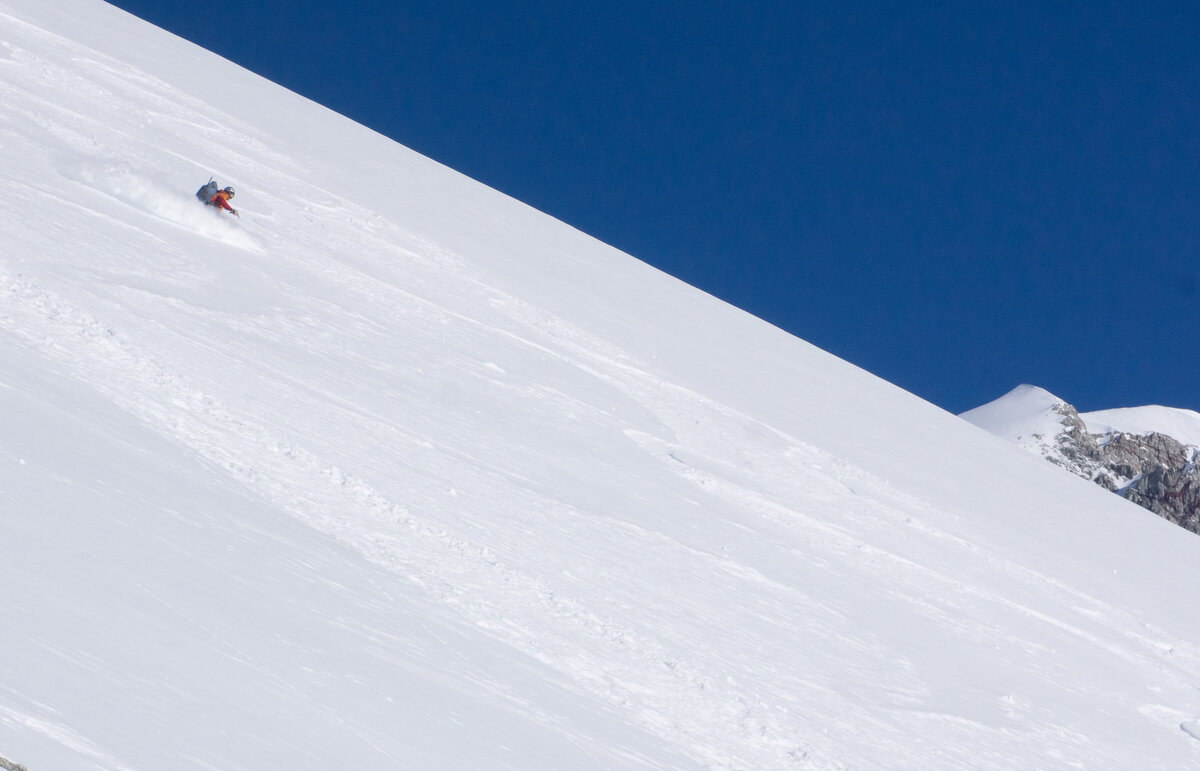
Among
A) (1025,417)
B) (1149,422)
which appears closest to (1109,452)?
(1025,417)

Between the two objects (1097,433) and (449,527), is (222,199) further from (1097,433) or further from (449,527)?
(1097,433)

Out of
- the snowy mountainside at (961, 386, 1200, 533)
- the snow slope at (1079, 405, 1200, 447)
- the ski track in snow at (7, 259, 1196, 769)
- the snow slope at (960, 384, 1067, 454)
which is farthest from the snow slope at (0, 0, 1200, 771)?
the snow slope at (1079, 405, 1200, 447)

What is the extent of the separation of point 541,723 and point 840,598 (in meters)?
2.98

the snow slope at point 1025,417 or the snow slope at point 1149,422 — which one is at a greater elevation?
the snow slope at point 1149,422

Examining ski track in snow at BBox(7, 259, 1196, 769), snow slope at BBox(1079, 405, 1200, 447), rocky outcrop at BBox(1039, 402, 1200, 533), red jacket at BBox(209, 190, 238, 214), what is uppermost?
snow slope at BBox(1079, 405, 1200, 447)

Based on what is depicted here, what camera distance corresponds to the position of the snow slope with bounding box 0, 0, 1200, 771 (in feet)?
11.2

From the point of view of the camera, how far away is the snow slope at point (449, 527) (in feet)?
11.2

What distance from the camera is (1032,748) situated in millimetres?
5715

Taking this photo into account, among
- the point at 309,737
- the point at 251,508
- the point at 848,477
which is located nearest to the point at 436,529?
the point at 251,508

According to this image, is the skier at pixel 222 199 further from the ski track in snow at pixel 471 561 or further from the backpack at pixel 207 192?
the ski track in snow at pixel 471 561

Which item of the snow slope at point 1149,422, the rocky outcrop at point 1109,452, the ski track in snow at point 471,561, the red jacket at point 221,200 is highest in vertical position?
the snow slope at point 1149,422

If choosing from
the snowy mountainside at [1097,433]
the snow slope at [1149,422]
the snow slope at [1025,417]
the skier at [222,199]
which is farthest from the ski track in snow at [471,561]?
the snow slope at [1149,422]

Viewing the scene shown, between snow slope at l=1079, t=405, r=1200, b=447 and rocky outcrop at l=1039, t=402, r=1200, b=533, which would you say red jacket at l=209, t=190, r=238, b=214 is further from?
snow slope at l=1079, t=405, r=1200, b=447

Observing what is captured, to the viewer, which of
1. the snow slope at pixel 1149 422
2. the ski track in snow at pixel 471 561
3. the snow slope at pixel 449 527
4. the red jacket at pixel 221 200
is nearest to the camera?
the snow slope at pixel 449 527
